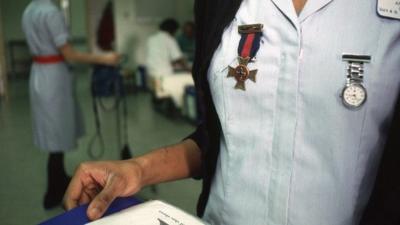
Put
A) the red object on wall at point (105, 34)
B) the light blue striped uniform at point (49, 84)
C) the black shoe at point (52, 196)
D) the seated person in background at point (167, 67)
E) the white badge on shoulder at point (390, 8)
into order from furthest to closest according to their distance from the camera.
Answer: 1. the red object on wall at point (105, 34)
2. the seated person in background at point (167, 67)
3. the black shoe at point (52, 196)
4. the light blue striped uniform at point (49, 84)
5. the white badge on shoulder at point (390, 8)

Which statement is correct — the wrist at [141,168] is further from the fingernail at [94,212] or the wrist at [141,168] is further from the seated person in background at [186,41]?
the seated person in background at [186,41]

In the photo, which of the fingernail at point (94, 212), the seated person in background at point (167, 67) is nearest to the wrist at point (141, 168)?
the fingernail at point (94, 212)

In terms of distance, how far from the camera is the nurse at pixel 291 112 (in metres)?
0.48

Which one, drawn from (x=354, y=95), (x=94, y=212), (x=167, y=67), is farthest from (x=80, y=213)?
(x=167, y=67)

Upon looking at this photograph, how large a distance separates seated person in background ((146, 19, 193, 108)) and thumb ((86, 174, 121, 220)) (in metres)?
3.81

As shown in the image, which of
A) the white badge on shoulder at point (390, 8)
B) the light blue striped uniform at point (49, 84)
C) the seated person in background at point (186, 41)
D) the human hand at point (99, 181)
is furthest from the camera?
the seated person in background at point (186, 41)

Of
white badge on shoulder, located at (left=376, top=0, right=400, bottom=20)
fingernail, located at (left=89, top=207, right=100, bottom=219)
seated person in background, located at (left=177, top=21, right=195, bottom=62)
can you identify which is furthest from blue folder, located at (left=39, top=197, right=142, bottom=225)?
seated person in background, located at (left=177, top=21, right=195, bottom=62)

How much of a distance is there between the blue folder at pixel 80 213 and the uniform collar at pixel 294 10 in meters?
0.35

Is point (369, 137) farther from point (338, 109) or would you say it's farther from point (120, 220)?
point (120, 220)

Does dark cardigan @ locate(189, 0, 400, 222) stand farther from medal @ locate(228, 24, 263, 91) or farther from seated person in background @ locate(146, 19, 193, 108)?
seated person in background @ locate(146, 19, 193, 108)

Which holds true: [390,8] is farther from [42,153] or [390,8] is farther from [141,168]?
[42,153]

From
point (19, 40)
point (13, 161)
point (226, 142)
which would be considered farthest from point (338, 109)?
point (19, 40)

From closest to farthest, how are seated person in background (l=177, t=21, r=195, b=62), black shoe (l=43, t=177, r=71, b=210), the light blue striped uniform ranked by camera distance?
the light blue striped uniform → black shoe (l=43, t=177, r=71, b=210) → seated person in background (l=177, t=21, r=195, b=62)

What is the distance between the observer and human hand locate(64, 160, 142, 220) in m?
0.57
